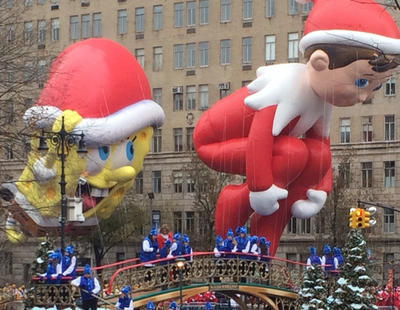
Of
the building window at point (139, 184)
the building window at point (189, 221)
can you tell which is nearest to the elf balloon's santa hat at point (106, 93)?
the building window at point (189, 221)

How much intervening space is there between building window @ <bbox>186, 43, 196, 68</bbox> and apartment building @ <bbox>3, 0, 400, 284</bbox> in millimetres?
59

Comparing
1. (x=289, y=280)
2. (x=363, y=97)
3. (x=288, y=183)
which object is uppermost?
(x=363, y=97)

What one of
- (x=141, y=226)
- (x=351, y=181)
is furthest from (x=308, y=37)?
(x=141, y=226)

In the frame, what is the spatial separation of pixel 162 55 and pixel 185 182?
7.79 metres

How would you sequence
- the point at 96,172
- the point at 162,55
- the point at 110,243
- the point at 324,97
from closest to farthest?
the point at 324,97 → the point at 96,172 → the point at 110,243 → the point at 162,55

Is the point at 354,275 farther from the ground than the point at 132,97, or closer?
closer

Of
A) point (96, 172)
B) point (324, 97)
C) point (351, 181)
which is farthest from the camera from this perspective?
point (351, 181)

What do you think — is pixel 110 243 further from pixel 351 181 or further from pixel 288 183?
pixel 288 183

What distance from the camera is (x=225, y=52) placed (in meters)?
60.8

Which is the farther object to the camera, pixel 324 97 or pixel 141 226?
pixel 141 226

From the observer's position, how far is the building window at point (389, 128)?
184ft

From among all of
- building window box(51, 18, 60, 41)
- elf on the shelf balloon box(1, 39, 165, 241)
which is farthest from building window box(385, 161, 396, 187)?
building window box(51, 18, 60, 41)

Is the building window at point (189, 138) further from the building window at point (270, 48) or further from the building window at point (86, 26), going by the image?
the building window at point (86, 26)

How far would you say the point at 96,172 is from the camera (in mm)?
36562
